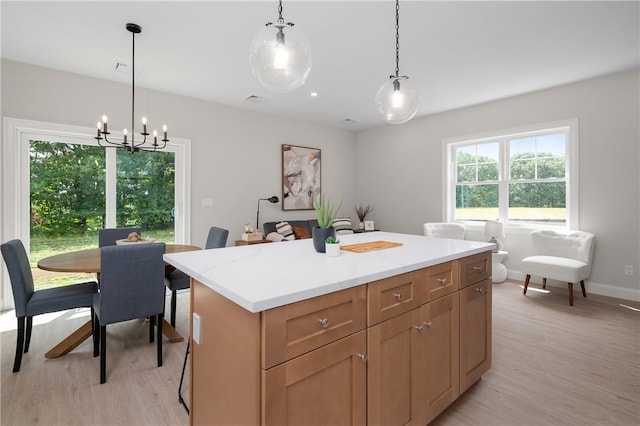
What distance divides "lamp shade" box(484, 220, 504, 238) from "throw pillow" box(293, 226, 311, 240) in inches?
108

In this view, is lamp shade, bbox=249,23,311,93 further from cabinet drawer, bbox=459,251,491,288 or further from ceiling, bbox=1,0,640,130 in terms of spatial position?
cabinet drawer, bbox=459,251,491,288

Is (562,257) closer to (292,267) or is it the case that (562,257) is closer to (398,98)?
(398,98)

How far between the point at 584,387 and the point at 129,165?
5037 millimetres

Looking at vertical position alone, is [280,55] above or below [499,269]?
above

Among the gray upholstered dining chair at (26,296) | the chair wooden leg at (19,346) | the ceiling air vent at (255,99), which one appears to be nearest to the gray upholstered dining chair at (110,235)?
the gray upholstered dining chair at (26,296)

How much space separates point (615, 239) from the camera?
385cm

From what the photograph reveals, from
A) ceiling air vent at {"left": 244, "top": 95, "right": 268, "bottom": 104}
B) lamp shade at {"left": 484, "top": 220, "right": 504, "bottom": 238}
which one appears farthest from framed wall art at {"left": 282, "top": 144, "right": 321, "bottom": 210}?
lamp shade at {"left": 484, "top": 220, "right": 504, "bottom": 238}

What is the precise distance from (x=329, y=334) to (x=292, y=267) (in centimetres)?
38

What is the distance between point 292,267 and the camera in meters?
1.47

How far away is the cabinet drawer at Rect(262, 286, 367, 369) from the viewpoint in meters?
1.03

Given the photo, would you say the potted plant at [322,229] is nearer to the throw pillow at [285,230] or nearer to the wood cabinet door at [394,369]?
the wood cabinet door at [394,369]

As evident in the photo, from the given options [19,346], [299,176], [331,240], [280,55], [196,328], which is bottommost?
[19,346]

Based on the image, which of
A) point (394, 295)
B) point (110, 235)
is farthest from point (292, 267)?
point (110, 235)

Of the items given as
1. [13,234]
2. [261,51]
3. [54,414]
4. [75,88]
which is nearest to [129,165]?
[75,88]
